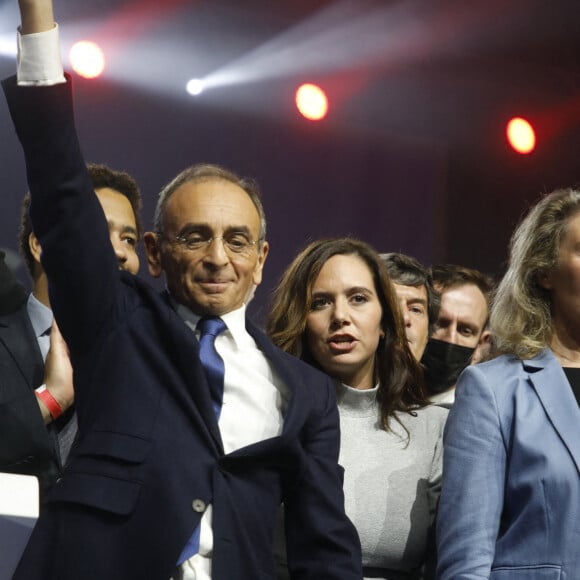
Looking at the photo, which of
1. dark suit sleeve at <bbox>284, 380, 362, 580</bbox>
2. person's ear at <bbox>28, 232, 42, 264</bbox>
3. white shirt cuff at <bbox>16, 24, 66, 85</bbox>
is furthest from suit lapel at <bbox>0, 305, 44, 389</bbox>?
white shirt cuff at <bbox>16, 24, 66, 85</bbox>

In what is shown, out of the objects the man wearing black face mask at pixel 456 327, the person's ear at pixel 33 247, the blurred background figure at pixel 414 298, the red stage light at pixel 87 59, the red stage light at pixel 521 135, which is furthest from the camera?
the red stage light at pixel 521 135

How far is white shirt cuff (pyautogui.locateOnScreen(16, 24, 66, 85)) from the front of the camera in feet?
5.24

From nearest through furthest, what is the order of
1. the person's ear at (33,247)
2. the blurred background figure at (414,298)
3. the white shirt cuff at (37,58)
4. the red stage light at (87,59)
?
the white shirt cuff at (37,58) < the person's ear at (33,247) < the blurred background figure at (414,298) < the red stage light at (87,59)

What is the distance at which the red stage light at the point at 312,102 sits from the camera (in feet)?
13.1

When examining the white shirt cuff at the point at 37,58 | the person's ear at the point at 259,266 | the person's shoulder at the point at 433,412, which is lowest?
the person's shoulder at the point at 433,412

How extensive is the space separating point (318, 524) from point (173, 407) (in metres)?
0.36

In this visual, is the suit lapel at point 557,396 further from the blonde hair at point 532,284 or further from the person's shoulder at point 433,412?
the person's shoulder at point 433,412

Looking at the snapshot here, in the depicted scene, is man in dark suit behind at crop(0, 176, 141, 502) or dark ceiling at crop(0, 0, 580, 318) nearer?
man in dark suit behind at crop(0, 176, 141, 502)

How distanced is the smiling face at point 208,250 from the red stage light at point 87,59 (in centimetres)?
163

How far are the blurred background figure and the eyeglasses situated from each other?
3.45 ft

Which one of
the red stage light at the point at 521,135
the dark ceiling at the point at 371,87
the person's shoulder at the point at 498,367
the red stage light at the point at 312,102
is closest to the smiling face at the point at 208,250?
the person's shoulder at the point at 498,367

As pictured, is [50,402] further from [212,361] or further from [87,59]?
[87,59]

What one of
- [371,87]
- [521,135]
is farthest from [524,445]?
[521,135]

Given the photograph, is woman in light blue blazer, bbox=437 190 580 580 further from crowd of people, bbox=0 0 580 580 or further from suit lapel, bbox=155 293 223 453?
suit lapel, bbox=155 293 223 453
